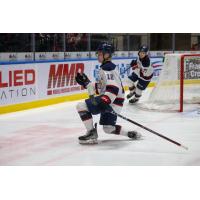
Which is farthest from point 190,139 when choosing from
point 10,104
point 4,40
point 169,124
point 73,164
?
point 10,104

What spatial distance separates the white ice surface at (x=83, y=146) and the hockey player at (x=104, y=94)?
168 mm

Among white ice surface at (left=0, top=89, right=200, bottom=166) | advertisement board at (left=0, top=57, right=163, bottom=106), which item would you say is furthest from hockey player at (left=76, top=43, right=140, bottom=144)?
advertisement board at (left=0, top=57, right=163, bottom=106)

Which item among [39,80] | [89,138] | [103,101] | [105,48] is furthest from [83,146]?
[39,80]

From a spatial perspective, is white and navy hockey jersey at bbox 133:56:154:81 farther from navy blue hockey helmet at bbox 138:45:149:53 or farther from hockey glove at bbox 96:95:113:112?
hockey glove at bbox 96:95:113:112

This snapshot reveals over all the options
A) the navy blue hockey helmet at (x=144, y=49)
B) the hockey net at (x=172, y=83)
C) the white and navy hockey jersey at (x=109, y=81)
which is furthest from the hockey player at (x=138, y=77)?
the white and navy hockey jersey at (x=109, y=81)

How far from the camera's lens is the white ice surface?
2.94 meters

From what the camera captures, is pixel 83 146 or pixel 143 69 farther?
pixel 143 69

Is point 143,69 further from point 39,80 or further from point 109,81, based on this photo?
point 109,81

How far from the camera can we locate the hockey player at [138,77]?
5.29 m

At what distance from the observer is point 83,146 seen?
3270 millimetres

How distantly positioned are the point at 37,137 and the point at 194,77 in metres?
2.55

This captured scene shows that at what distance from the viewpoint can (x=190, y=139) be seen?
11.4ft

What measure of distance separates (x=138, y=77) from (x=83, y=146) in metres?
2.25

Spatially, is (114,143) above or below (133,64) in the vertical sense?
below
